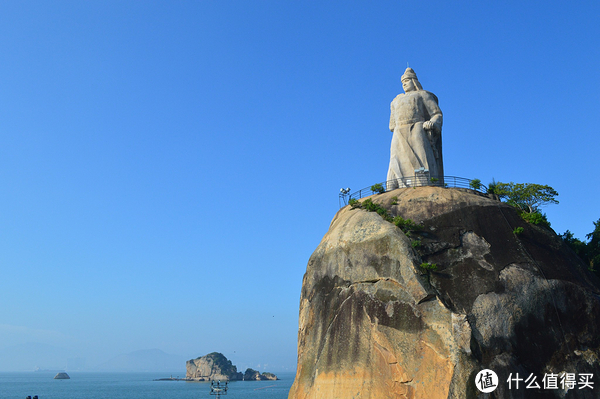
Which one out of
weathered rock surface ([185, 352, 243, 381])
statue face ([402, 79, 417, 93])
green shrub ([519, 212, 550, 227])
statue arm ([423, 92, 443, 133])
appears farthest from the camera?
weathered rock surface ([185, 352, 243, 381])

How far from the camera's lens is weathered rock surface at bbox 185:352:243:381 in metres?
145

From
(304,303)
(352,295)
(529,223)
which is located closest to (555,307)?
(529,223)

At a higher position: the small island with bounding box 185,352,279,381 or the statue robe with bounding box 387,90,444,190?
the statue robe with bounding box 387,90,444,190

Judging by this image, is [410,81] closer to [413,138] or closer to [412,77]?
[412,77]

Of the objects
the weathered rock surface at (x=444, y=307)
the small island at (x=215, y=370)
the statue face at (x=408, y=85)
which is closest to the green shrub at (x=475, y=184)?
the weathered rock surface at (x=444, y=307)

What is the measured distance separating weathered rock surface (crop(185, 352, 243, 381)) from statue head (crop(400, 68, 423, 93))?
425 ft

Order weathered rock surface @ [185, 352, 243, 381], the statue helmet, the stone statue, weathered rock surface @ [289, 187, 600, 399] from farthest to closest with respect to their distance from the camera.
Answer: weathered rock surface @ [185, 352, 243, 381] < the statue helmet < the stone statue < weathered rock surface @ [289, 187, 600, 399]

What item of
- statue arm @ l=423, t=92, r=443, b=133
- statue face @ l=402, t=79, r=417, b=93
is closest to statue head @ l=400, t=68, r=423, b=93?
statue face @ l=402, t=79, r=417, b=93

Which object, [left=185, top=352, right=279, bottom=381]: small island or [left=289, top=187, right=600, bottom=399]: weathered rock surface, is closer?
[left=289, top=187, right=600, bottom=399]: weathered rock surface

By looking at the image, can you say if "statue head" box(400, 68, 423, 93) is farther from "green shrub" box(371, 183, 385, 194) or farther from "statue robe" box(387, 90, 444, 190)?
"green shrub" box(371, 183, 385, 194)

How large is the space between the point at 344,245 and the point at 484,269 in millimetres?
6010

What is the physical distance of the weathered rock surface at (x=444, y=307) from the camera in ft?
60.5

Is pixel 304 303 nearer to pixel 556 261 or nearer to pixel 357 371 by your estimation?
pixel 357 371

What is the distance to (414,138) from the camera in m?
27.1
